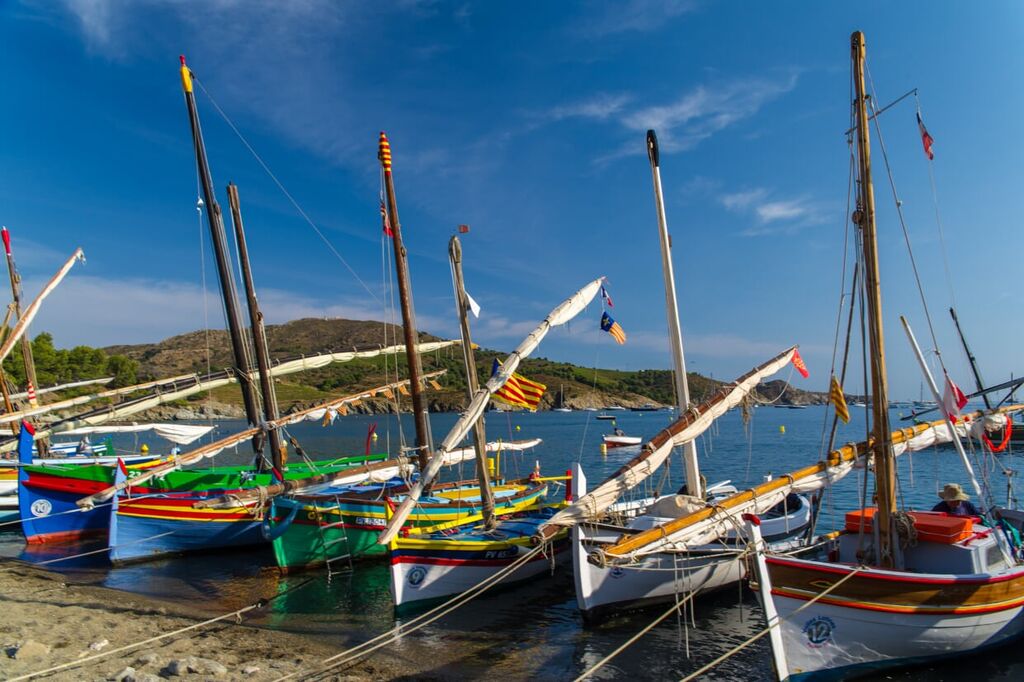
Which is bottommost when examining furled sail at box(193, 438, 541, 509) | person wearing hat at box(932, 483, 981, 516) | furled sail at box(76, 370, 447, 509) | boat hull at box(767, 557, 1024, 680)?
boat hull at box(767, 557, 1024, 680)

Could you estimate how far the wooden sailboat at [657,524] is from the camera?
47.9ft

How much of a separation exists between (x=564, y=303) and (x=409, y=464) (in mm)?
9251

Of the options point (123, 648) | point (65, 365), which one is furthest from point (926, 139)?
point (65, 365)

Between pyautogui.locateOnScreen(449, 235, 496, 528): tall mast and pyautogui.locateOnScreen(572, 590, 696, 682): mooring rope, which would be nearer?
pyautogui.locateOnScreen(572, 590, 696, 682): mooring rope

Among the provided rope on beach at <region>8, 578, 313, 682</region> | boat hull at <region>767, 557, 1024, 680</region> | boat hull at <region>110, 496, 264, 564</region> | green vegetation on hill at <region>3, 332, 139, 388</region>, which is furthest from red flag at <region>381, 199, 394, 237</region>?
green vegetation on hill at <region>3, 332, 139, 388</region>

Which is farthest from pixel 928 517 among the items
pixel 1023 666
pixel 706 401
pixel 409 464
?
pixel 409 464

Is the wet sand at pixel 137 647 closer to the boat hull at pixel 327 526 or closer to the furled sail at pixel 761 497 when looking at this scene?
the boat hull at pixel 327 526

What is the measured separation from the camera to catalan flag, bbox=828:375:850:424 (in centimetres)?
1388

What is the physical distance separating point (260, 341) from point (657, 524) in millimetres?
16984

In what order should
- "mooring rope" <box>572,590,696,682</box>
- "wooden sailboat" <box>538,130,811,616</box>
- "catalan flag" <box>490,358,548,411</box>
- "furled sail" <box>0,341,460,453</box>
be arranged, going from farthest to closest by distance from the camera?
"furled sail" <box>0,341,460,453</box> < "catalan flag" <box>490,358,548,411</box> < "wooden sailboat" <box>538,130,811,616</box> < "mooring rope" <box>572,590,696,682</box>

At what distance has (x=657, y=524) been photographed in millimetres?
16297

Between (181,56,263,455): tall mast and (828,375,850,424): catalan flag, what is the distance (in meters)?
20.3

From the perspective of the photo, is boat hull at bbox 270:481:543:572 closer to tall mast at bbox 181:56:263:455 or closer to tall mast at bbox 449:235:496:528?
tall mast at bbox 449:235:496:528

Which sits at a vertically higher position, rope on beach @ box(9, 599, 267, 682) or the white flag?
the white flag
